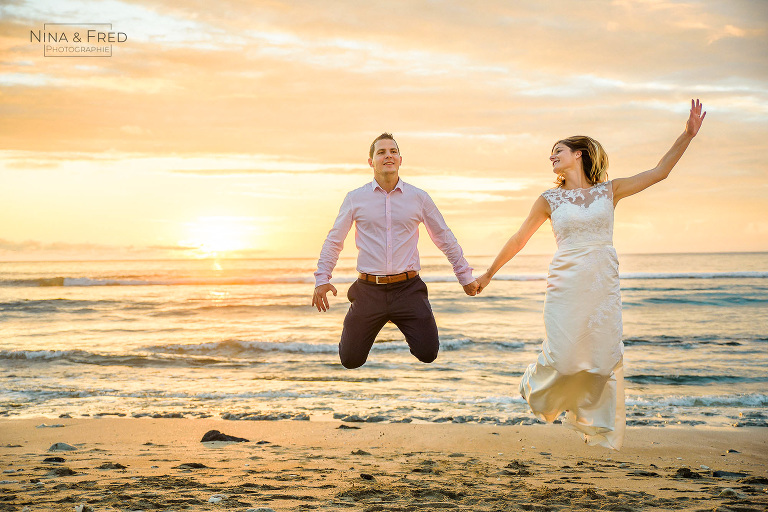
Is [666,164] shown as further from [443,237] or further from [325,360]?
[325,360]

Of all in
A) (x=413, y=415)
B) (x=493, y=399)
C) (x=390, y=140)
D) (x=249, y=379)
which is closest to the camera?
(x=390, y=140)

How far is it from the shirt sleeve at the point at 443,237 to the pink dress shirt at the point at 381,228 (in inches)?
0.4

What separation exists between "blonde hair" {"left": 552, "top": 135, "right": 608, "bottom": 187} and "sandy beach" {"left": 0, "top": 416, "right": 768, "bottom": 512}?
255 centimetres

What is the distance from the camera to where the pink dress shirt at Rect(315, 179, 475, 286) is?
6.17 metres

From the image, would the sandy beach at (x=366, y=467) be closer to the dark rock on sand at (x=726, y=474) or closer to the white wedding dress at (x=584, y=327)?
the dark rock on sand at (x=726, y=474)

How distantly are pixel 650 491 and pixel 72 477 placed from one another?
4974 millimetres

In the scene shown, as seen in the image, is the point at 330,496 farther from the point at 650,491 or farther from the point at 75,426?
the point at 75,426

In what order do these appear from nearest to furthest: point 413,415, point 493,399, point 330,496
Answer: point 330,496 < point 413,415 < point 493,399

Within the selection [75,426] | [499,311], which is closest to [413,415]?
[75,426]

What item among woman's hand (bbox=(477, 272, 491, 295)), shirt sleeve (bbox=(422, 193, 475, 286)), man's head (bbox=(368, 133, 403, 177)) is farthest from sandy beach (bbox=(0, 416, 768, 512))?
man's head (bbox=(368, 133, 403, 177))

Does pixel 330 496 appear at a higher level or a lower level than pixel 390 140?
lower

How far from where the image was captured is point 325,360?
573 inches

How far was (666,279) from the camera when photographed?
38.9 meters

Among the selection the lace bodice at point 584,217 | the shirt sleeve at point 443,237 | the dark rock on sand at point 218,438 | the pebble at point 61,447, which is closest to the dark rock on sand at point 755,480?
the lace bodice at point 584,217
